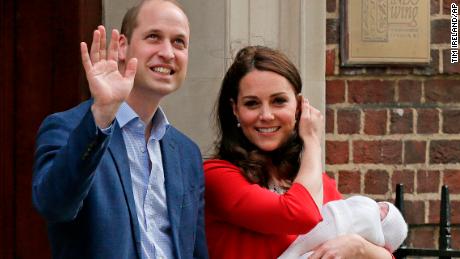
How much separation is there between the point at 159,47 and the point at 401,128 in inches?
77.9

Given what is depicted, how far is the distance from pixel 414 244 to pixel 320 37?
106 centimetres

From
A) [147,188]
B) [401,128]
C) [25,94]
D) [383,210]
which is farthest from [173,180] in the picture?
[401,128]

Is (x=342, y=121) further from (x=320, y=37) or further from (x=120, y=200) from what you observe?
(x=120, y=200)

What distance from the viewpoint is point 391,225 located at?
3453 millimetres

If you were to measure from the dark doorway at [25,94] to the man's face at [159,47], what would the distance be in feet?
4.21

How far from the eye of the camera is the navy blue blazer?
2660 mm

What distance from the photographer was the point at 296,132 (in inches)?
139

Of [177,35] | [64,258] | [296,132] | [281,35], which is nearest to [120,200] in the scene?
[64,258]

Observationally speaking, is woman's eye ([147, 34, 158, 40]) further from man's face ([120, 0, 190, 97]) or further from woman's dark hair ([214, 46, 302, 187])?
woman's dark hair ([214, 46, 302, 187])

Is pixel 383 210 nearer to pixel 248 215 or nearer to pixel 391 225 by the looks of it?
pixel 391 225

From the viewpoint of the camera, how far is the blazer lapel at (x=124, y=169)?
2.95 meters

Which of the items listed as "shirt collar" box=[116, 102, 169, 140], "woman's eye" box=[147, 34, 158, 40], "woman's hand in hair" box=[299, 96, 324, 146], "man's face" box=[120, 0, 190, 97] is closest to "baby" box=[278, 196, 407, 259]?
"woman's hand in hair" box=[299, 96, 324, 146]

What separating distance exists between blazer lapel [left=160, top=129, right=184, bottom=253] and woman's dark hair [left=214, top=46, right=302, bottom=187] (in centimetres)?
30

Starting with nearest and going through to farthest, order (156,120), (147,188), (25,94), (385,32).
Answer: (147,188) < (156,120) < (25,94) < (385,32)
